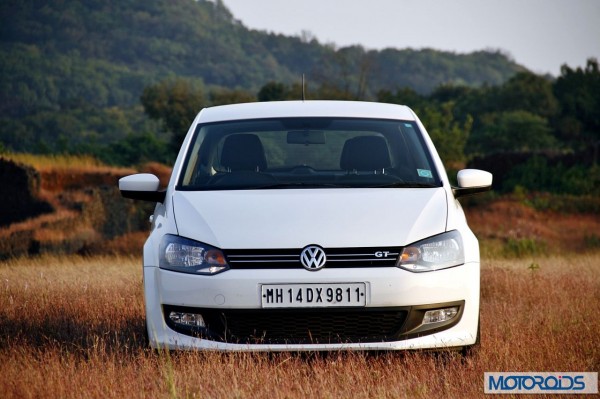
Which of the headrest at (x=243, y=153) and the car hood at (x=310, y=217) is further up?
the headrest at (x=243, y=153)

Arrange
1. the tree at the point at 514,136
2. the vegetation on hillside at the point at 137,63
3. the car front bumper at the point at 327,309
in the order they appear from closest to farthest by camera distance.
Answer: the car front bumper at the point at 327,309
the tree at the point at 514,136
the vegetation on hillside at the point at 137,63

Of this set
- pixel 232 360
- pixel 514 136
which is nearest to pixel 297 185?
pixel 232 360

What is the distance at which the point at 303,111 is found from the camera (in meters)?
6.76

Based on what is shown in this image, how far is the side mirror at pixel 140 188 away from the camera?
6070mm

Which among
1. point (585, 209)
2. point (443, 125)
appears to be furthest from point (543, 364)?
point (443, 125)

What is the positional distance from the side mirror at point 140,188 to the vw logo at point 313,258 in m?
1.32

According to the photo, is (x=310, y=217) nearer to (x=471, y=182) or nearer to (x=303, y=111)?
(x=471, y=182)

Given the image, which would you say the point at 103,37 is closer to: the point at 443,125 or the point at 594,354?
the point at 443,125

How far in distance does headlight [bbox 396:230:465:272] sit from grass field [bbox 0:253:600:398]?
0.48 metres

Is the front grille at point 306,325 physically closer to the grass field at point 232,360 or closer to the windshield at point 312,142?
the grass field at point 232,360

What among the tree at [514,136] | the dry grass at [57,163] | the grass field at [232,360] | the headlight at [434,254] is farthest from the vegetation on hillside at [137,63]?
the headlight at [434,254]

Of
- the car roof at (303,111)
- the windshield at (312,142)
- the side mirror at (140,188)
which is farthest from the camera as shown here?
the car roof at (303,111)

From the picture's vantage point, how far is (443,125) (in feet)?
228

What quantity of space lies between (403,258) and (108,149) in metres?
56.6
